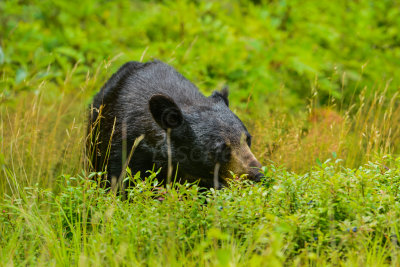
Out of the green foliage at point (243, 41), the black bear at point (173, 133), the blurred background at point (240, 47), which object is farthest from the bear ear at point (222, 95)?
the green foliage at point (243, 41)

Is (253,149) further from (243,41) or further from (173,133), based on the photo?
(243,41)

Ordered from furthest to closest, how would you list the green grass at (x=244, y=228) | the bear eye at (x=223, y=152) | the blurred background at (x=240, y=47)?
the blurred background at (x=240, y=47) < the bear eye at (x=223, y=152) < the green grass at (x=244, y=228)

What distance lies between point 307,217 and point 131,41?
662 cm

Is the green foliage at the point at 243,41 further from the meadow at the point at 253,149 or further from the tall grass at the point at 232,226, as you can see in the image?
the tall grass at the point at 232,226

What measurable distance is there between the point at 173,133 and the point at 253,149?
1.24m

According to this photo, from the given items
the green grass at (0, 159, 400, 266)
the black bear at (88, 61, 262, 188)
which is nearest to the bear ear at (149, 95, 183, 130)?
the black bear at (88, 61, 262, 188)

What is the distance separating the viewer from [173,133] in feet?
15.3

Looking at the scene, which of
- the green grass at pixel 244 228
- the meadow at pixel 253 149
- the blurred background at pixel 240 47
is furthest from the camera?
the blurred background at pixel 240 47

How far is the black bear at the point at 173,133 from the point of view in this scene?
4.43 metres

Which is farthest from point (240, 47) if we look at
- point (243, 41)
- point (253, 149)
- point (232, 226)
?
point (232, 226)

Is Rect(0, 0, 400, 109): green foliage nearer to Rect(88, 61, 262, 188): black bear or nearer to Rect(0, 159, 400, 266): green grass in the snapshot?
Rect(88, 61, 262, 188): black bear

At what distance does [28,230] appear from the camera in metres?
3.70

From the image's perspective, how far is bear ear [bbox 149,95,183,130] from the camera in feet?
14.8

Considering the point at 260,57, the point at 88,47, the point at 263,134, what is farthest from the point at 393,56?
the point at 88,47
